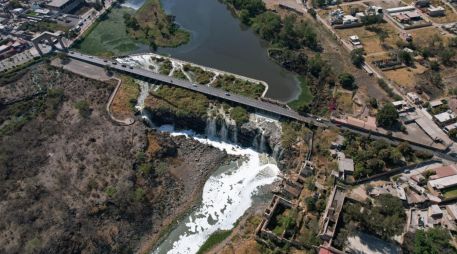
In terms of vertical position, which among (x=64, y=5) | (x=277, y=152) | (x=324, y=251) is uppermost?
(x=64, y=5)

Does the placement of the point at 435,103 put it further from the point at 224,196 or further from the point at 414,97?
the point at 224,196

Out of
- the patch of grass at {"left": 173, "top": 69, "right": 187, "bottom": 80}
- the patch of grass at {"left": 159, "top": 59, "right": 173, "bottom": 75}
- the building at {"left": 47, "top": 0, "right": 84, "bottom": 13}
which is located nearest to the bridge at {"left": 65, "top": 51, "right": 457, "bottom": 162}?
the patch of grass at {"left": 173, "top": 69, "right": 187, "bottom": 80}

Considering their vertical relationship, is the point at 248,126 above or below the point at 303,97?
above

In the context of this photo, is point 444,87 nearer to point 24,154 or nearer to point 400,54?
point 400,54

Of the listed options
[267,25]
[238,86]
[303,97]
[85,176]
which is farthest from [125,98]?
[267,25]

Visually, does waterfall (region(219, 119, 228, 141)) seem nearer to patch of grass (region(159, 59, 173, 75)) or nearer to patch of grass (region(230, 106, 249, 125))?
patch of grass (region(230, 106, 249, 125))

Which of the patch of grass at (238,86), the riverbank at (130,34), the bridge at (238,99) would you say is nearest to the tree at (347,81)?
the bridge at (238,99)

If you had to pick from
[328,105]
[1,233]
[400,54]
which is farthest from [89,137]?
[400,54]
